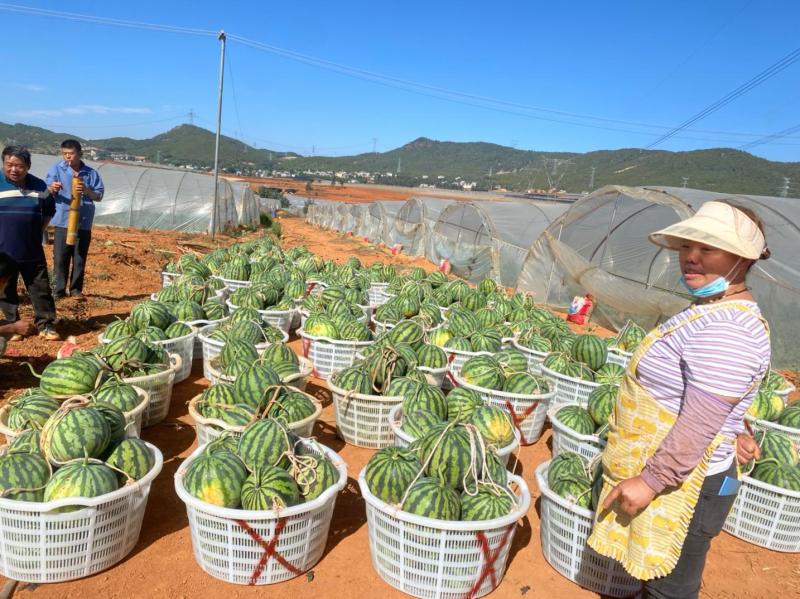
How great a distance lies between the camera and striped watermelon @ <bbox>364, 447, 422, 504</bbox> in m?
→ 3.13

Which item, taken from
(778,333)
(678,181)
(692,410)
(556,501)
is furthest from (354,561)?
(678,181)

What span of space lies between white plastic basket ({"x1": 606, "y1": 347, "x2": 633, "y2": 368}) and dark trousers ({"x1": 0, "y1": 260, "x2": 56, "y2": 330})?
6.32 m

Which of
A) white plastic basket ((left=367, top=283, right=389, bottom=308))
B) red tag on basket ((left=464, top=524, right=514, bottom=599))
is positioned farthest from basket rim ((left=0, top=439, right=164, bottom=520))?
white plastic basket ((left=367, top=283, right=389, bottom=308))

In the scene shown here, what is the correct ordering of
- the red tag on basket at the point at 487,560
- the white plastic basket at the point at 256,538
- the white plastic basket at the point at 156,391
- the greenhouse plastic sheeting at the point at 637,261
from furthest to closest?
1. the greenhouse plastic sheeting at the point at 637,261
2. the white plastic basket at the point at 156,391
3. the red tag on basket at the point at 487,560
4. the white plastic basket at the point at 256,538

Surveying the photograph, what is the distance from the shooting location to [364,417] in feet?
14.9

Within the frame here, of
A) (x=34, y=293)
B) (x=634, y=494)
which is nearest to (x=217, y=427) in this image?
(x=634, y=494)

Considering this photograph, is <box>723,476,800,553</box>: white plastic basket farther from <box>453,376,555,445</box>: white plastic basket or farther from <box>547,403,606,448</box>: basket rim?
<box>453,376,555,445</box>: white plastic basket

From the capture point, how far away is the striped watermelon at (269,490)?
2.88 meters

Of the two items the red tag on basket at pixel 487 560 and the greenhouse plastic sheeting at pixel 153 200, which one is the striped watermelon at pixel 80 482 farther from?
the greenhouse plastic sheeting at pixel 153 200

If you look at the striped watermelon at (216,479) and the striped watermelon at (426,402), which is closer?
the striped watermelon at (216,479)

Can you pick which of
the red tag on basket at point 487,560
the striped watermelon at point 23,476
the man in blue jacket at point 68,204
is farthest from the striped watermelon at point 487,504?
Result: the man in blue jacket at point 68,204

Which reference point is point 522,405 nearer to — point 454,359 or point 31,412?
point 454,359

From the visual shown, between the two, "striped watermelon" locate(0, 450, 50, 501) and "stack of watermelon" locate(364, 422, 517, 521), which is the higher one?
"stack of watermelon" locate(364, 422, 517, 521)

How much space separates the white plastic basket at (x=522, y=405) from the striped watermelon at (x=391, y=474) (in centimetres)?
155
